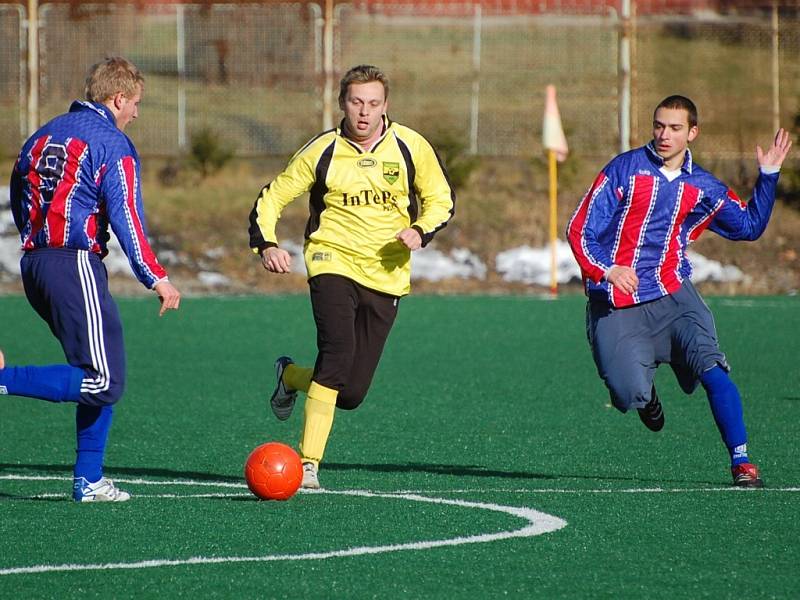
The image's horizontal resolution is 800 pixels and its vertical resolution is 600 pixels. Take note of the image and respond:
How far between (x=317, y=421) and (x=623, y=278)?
5.28 feet

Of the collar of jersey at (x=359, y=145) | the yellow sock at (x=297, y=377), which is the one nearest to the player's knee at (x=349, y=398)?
the yellow sock at (x=297, y=377)

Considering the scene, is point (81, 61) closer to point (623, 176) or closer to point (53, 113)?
point (53, 113)

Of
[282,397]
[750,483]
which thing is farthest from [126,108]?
[750,483]

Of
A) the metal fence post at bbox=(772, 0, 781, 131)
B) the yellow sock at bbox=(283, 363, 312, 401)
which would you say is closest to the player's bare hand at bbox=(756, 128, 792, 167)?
the yellow sock at bbox=(283, 363, 312, 401)

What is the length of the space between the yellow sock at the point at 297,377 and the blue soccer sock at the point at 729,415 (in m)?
2.00

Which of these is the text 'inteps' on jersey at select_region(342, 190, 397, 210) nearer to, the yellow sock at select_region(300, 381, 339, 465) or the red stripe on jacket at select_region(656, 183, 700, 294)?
the yellow sock at select_region(300, 381, 339, 465)

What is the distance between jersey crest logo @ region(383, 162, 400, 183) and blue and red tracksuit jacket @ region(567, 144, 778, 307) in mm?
884

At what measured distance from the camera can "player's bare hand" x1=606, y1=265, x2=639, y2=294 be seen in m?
7.48

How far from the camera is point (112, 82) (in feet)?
23.0

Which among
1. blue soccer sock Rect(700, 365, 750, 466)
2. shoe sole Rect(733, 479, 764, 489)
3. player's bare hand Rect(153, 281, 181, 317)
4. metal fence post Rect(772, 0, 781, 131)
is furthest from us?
metal fence post Rect(772, 0, 781, 131)

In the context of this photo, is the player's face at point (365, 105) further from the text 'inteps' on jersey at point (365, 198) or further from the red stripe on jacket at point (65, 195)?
the red stripe on jacket at point (65, 195)

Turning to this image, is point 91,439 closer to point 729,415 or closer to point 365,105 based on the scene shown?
point 365,105

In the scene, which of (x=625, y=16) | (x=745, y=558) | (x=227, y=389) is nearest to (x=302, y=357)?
(x=227, y=389)

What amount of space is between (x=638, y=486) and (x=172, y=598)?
3066 mm
